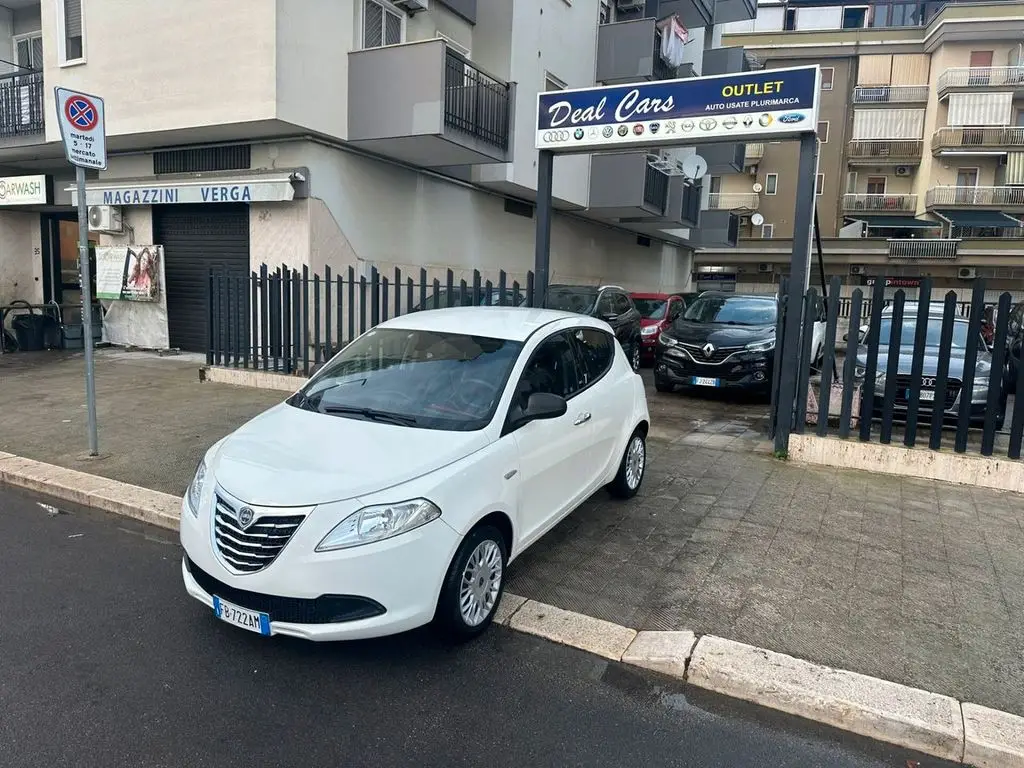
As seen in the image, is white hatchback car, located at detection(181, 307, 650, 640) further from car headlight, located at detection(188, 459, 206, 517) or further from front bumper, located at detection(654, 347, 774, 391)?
front bumper, located at detection(654, 347, 774, 391)

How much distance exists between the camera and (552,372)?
4.62 metres

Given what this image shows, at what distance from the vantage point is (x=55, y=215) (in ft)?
57.3

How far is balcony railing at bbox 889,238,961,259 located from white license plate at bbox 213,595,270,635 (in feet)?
137

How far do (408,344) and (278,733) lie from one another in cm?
250

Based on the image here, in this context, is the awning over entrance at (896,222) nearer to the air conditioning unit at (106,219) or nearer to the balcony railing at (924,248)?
the balcony railing at (924,248)

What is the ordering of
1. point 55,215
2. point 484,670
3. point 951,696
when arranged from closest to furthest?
point 951,696
point 484,670
point 55,215

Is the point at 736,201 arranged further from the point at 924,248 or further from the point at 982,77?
the point at 982,77

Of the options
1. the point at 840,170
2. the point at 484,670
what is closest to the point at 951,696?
the point at 484,670

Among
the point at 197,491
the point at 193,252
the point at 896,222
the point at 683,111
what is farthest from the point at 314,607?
the point at 896,222

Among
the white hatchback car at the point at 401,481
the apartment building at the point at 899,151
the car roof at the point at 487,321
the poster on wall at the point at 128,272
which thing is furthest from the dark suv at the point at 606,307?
the apartment building at the point at 899,151

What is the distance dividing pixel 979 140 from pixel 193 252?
39911 mm

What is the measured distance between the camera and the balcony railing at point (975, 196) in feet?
122

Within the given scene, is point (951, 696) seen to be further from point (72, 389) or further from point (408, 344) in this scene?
point (72, 389)

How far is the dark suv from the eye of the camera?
1279cm
